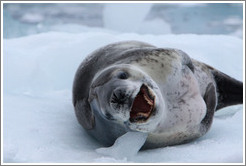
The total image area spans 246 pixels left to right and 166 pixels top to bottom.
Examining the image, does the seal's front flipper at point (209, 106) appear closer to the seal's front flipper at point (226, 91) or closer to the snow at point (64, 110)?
the snow at point (64, 110)

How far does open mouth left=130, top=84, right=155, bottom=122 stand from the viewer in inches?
78.0

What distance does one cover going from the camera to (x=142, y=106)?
2.01 metres

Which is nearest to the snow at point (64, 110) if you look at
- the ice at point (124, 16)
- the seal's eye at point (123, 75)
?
the seal's eye at point (123, 75)

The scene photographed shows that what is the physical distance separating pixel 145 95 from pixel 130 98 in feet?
0.50

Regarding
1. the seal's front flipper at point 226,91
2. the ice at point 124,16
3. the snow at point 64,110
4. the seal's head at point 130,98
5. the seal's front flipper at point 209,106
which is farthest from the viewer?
the ice at point 124,16

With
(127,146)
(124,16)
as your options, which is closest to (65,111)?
(127,146)

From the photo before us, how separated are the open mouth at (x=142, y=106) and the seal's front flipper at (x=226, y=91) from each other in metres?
1.22

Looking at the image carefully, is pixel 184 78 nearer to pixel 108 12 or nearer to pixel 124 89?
pixel 124 89

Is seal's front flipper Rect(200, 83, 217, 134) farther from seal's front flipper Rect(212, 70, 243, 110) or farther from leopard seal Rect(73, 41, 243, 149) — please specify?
seal's front flipper Rect(212, 70, 243, 110)

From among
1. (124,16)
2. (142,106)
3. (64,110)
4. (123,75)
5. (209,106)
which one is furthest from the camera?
(124,16)

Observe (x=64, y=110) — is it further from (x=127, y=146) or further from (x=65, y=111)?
(x=127, y=146)

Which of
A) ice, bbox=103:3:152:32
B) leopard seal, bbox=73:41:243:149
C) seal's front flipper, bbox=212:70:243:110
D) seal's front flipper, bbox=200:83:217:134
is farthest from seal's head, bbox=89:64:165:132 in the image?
ice, bbox=103:3:152:32

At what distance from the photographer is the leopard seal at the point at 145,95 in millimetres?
2010

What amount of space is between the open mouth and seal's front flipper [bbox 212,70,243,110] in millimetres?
1222
